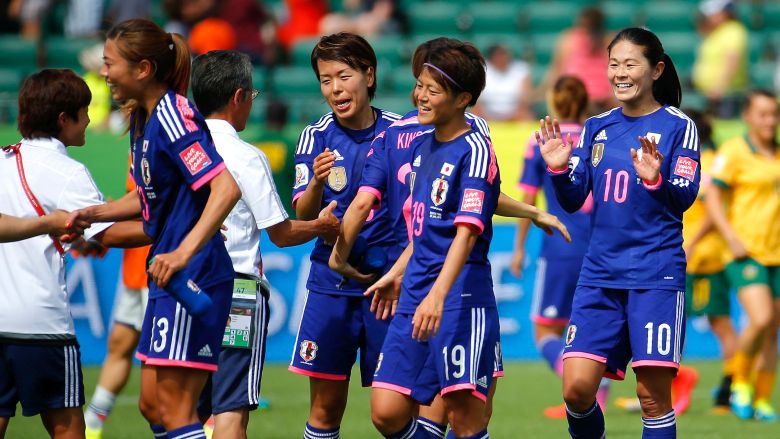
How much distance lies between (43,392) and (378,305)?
5.48ft

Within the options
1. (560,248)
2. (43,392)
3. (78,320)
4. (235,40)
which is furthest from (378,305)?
(235,40)

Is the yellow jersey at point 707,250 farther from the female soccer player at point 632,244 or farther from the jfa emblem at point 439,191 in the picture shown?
the jfa emblem at point 439,191

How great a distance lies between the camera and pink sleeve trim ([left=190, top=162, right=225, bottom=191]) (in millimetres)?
5199

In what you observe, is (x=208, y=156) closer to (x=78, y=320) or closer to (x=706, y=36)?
(x=78, y=320)

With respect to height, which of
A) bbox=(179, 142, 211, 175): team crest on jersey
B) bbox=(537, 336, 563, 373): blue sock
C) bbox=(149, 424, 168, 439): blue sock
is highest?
bbox=(179, 142, 211, 175): team crest on jersey

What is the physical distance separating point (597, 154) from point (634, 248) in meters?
0.55

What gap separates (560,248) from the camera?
9.56 metres

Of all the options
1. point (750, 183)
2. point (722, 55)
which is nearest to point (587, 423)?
point (750, 183)

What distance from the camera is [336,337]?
6578mm

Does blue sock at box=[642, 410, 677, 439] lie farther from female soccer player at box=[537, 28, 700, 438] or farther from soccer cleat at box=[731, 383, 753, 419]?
soccer cleat at box=[731, 383, 753, 419]

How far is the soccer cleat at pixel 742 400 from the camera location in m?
9.66

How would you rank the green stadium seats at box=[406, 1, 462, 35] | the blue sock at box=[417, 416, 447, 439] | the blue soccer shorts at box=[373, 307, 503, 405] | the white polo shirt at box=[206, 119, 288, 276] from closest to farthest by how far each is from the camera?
the blue soccer shorts at box=[373, 307, 503, 405] → the white polo shirt at box=[206, 119, 288, 276] → the blue sock at box=[417, 416, 447, 439] → the green stadium seats at box=[406, 1, 462, 35]

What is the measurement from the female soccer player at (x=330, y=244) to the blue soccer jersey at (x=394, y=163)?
0.64ft

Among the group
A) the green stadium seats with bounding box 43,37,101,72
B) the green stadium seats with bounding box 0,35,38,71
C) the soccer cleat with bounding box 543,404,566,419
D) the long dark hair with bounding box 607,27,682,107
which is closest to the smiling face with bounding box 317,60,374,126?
the long dark hair with bounding box 607,27,682,107
